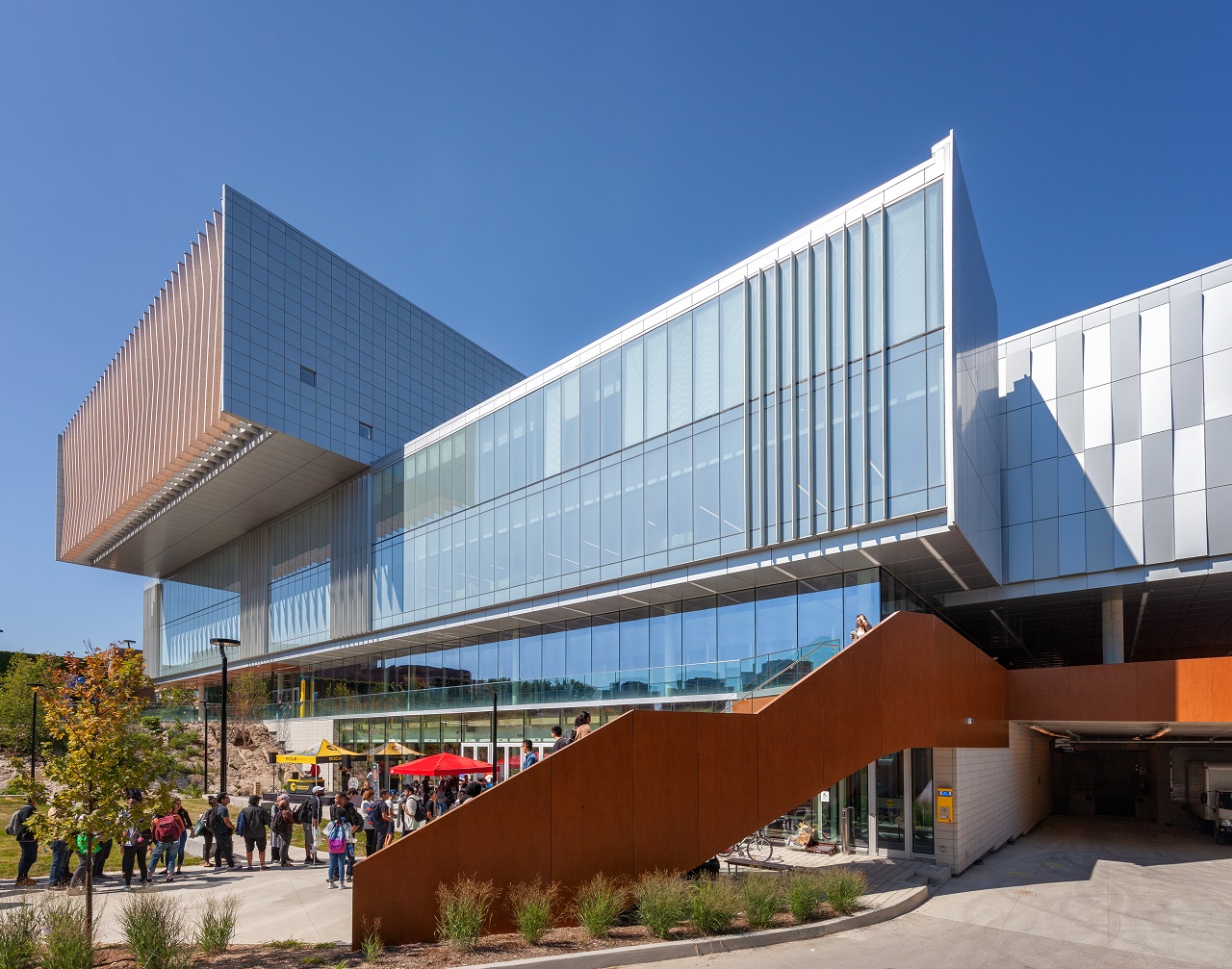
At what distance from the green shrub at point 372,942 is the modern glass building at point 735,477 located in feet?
34.1

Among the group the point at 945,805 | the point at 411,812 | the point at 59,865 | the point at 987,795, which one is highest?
the point at 945,805

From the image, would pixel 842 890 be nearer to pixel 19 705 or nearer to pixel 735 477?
pixel 735 477

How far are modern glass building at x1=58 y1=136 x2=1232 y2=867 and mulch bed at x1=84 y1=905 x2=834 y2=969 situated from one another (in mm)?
8250

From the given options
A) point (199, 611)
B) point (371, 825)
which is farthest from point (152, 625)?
point (371, 825)

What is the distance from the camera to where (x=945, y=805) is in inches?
820

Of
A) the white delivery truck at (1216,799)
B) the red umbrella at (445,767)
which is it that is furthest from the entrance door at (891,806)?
the white delivery truck at (1216,799)

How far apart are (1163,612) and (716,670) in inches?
694

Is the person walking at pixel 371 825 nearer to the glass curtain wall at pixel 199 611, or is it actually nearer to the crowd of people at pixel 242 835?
the crowd of people at pixel 242 835

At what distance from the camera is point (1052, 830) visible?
3294 cm

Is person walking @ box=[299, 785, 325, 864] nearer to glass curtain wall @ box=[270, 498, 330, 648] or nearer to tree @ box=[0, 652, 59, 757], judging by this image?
glass curtain wall @ box=[270, 498, 330, 648]

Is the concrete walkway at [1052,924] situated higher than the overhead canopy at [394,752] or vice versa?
the concrete walkway at [1052,924]

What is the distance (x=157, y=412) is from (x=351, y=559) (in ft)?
46.0

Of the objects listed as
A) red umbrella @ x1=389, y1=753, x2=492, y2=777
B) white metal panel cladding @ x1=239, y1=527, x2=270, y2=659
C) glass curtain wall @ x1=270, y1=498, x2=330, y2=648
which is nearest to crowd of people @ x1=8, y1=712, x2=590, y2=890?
red umbrella @ x1=389, y1=753, x2=492, y2=777

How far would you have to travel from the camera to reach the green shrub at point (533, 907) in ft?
41.1
